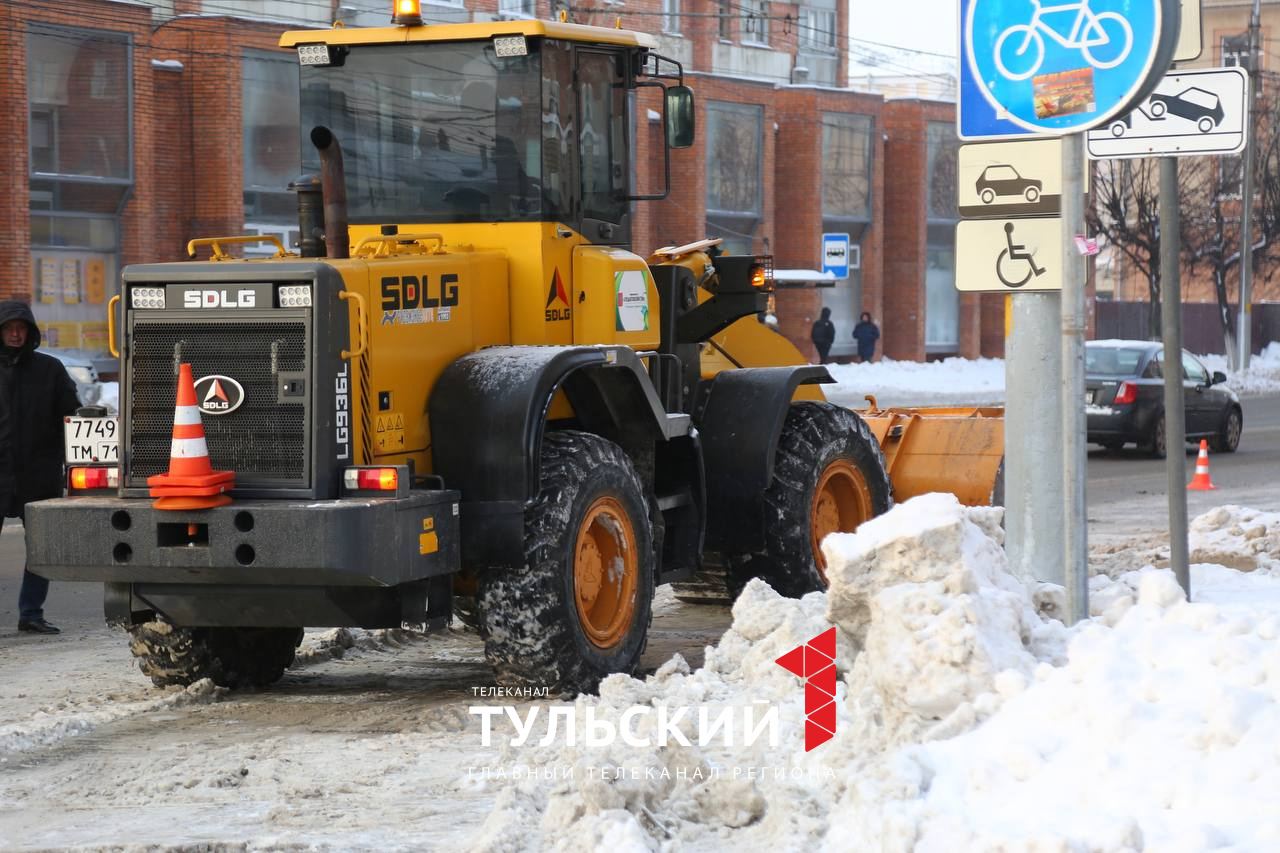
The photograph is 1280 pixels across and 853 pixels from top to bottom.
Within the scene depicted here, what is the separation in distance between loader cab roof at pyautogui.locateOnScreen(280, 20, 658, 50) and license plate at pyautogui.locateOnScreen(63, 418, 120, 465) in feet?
7.20

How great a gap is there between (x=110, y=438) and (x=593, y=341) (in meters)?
2.37

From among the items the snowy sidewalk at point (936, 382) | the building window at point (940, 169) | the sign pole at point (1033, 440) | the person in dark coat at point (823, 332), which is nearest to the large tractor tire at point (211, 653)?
the sign pole at point (1033, 440)

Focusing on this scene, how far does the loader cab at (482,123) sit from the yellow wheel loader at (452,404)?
14 millimetres

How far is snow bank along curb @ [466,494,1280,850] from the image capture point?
4.79 m

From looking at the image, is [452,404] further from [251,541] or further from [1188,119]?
[1188,119]

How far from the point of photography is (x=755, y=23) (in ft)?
151

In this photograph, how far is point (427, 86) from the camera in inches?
344

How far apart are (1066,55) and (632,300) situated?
3387 mm

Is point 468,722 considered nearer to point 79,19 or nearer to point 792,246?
point 79,19

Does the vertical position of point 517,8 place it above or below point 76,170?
above

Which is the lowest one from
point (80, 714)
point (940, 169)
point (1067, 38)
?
point (80, 714)

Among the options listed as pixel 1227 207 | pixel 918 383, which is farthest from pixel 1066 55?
pixel 1227 207

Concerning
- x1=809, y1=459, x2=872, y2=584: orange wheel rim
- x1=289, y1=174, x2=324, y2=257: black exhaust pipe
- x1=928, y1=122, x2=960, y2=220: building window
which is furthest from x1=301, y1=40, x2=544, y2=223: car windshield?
x1=928, y1=122, x2=960, y2=220: building window

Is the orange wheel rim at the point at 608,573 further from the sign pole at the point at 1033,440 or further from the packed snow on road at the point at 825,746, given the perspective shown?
the sign pole at the point at 1033,440
